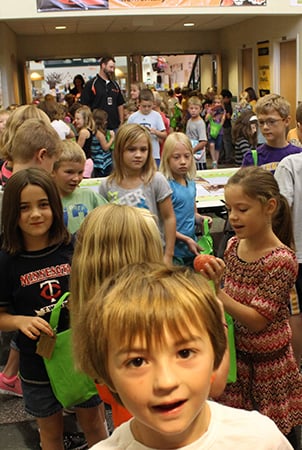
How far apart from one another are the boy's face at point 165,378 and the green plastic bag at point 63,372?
45.3 inches

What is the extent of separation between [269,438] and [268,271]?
100cm

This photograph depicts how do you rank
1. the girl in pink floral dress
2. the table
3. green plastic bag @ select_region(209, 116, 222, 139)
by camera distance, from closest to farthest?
1. the girl in pink floral dress
2. the table
3. green plastic bag @ select_region(209, 116, 222, 139)

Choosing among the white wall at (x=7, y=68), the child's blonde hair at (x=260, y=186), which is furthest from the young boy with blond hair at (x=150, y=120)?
the child's blonde hair at (x=260, y=186)

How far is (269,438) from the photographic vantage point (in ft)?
3.59

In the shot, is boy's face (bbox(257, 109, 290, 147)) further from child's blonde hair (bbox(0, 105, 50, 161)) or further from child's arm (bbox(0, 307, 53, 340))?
child's arm (bbox(0, 307, 53, 340))

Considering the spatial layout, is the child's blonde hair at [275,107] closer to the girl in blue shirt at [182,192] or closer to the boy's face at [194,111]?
the girl in blue shirt at [182,192]

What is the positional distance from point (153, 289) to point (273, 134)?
2.82 metres

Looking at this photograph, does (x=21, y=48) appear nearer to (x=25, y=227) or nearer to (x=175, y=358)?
(x=25, y=227)

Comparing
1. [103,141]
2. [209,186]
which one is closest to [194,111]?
[103,141]

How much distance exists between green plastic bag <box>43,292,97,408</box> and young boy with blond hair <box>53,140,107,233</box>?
1.01m

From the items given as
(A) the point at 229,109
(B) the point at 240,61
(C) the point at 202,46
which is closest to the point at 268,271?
(A) the point at 229,109

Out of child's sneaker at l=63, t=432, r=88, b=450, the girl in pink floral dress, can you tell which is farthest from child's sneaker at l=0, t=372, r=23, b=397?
the girl in pink floral dress

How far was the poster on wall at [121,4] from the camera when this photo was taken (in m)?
10.6

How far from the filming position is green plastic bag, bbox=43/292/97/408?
208 centimetres
